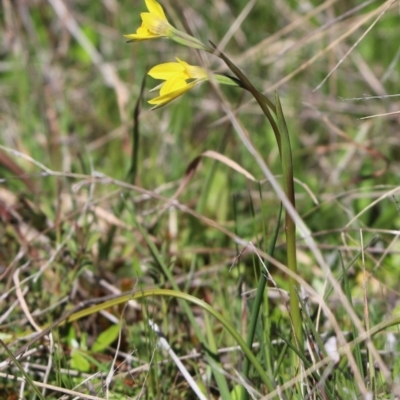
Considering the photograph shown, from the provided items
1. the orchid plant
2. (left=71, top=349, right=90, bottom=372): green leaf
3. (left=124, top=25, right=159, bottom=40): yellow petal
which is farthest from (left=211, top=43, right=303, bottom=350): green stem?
(left=71, top=349, right=90, bottom=372): green leaf

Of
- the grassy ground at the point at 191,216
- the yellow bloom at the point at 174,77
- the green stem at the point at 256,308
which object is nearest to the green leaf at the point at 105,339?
the grassy ground at the point at 191,216

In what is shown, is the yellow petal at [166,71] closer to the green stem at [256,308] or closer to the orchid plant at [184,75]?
the orchid plant at [184,75]

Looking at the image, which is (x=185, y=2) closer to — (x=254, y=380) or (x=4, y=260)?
(x=4, y=260)

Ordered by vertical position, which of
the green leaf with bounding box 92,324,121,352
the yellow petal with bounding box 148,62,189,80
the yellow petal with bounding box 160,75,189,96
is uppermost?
the yellow petal with bounding box 148,62,189,80

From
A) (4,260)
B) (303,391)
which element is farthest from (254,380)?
(4,260)

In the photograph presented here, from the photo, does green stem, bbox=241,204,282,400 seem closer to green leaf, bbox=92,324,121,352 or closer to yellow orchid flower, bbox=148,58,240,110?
yellow orchid flower, bbox=148,58,240,110

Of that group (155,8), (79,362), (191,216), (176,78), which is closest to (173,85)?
(176,78)

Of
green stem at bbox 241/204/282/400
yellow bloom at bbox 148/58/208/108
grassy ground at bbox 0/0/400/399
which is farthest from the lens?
grassy ground at bbox 0/0/400/399
